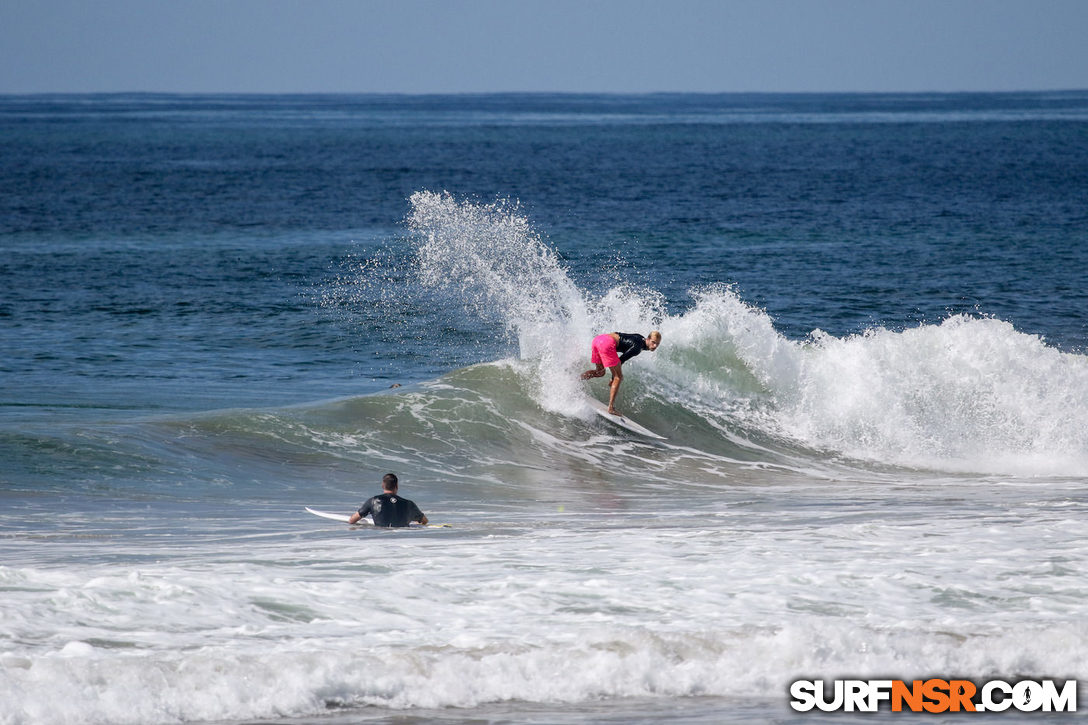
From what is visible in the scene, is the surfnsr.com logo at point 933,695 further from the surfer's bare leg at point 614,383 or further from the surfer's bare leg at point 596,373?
the surfer's bare leg at point 596,373

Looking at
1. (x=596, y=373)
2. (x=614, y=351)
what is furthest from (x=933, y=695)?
(x=596, y=373)

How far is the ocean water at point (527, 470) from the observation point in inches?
318

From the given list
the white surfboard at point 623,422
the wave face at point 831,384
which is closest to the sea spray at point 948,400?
the wave face at point 831,384

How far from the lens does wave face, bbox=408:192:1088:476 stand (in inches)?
712

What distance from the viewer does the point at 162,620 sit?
340 inches

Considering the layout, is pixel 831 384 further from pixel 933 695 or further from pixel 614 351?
pixel 933 695

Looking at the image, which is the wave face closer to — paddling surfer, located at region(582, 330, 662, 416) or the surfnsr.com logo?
paddling surfer, located at region(582, 330, 662, 416)

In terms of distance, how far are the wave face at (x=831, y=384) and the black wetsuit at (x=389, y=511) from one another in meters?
6.27

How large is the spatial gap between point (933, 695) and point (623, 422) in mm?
10479

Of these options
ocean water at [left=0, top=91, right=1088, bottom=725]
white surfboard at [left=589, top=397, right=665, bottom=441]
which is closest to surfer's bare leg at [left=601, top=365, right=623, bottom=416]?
white surfboard at [left=589, top=397, right=665, bottom=441]

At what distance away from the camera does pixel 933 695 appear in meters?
7.86

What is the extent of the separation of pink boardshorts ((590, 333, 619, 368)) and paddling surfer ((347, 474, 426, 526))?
231 inches

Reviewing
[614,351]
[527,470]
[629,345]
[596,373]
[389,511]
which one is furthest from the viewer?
[596,373]

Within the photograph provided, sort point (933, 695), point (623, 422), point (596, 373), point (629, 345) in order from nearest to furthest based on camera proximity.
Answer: point (933, 695) < point (629, 345) < point (596, 373) < point (623, 422)
